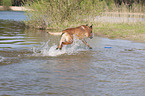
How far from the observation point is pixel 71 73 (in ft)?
24.0

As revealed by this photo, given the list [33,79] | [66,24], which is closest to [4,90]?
[33,79]

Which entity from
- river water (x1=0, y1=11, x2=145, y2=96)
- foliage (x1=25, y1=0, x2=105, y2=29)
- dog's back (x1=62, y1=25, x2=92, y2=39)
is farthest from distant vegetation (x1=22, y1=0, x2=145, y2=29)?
river water (x1=0, y1=11, x2=145, y2=96)

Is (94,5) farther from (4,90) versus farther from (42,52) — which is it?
(4,90)

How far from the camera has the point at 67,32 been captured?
10.4 m

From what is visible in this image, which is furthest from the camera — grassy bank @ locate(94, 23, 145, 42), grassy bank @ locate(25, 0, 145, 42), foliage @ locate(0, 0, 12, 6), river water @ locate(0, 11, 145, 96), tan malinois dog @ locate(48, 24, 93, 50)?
foliage @ locate(0, 0, 12, 6)

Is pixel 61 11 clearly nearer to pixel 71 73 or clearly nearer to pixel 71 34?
pixel 71 34

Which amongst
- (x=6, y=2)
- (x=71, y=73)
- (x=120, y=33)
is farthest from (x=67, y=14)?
(x=6, y=2)

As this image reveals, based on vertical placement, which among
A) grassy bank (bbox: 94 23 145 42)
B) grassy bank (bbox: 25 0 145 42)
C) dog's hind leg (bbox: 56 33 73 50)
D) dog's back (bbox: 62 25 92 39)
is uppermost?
grassy bank (bbox: 25 0 145 42)

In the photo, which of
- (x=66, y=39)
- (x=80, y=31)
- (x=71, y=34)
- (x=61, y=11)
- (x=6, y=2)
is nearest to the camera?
(x=66, y=39)

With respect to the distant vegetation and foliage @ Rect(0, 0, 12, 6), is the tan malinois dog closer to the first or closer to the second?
the distant vegetation

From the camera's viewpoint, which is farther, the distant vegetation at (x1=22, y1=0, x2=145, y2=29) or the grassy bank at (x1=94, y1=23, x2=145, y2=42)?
the distant vegetation at (x1=22, y1=0, x2=145, y2=29)

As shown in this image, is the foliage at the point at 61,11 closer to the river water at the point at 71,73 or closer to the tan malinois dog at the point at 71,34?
the tan malinois dog at the point at 71,34

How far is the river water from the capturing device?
5.76 m

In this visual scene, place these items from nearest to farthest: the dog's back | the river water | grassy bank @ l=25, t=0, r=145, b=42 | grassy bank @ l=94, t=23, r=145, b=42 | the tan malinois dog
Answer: the river water < the tan malinois dog < the dog's back < grassy bank @ l=94, t=23, r=145, b=42 < grassy bank @ l=25, t=0, r=145, b=42
